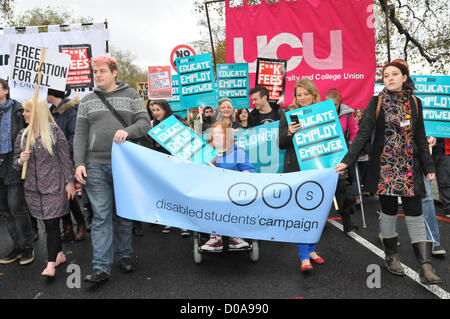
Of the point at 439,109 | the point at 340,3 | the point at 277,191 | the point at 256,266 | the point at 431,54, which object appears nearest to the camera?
the point at 277,191

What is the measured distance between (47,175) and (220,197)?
6.06 feet

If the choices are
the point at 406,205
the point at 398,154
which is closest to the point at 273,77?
the point at 398,154

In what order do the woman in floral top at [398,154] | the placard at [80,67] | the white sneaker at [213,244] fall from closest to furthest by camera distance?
the woman in floral top at [398,154] < the white sneaker at [213,244] < the placard at [80,67]

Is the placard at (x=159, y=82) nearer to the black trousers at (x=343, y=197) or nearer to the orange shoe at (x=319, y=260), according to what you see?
the black trousers at (x=343, y=197)

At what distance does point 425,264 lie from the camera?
3250 millimetres

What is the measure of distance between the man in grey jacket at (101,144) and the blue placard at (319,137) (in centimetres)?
168

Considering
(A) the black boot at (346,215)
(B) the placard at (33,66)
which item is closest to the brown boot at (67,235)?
(B) the placard at (33,66)

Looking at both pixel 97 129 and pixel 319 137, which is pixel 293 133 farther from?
pixel 97 129

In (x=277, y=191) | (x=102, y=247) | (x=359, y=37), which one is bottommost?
(x=102, y=247)

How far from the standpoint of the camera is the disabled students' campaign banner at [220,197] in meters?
3.39
